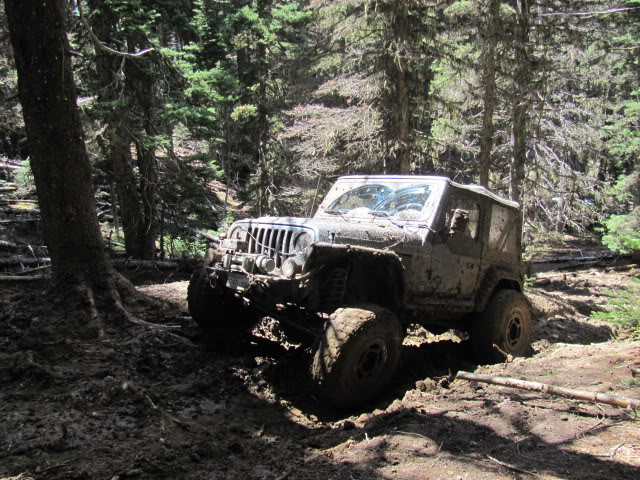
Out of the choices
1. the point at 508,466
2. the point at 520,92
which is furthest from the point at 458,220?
the point at 520,92

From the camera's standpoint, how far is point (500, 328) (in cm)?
639

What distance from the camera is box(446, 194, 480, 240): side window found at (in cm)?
537

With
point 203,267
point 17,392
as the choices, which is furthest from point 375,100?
point 17,392

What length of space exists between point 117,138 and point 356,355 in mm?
8257

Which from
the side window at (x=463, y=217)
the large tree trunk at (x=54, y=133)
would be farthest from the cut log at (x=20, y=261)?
the side window at (x=463, y=217)

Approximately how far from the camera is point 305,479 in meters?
3.17

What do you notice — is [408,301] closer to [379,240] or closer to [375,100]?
[379,240]

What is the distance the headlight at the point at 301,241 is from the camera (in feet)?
15.4

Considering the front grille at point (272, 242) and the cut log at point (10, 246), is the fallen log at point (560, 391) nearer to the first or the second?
the front grille at point (272, 242)

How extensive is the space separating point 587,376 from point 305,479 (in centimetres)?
327

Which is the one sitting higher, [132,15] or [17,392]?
[132,15]

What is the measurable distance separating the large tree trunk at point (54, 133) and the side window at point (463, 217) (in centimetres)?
451

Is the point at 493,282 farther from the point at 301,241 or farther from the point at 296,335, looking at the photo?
the point at 301,241

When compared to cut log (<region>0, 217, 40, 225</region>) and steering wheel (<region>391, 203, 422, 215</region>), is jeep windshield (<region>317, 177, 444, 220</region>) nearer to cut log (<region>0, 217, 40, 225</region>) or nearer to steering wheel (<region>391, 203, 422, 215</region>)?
steering wheel (<region>391, 203, 422, 215</region>)
